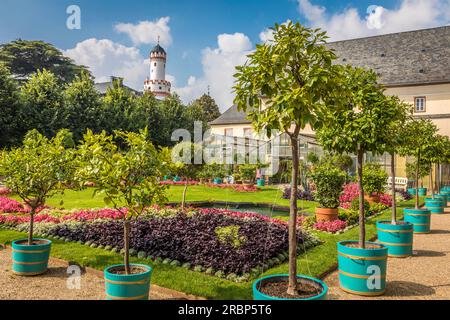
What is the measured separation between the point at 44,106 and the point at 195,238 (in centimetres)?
2350

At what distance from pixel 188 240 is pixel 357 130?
12.9 ft

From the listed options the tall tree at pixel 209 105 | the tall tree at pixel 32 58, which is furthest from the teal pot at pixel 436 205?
the tall tree at pixel 209 105

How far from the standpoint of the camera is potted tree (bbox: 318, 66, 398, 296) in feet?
18.4

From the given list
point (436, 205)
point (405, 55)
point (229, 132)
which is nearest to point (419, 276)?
point (436, 205)

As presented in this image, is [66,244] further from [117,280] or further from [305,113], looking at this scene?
[305,113]

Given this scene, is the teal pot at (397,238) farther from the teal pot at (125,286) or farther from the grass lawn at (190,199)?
the grass lawn at (190,199)

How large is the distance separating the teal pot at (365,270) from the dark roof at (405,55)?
73.1 ft

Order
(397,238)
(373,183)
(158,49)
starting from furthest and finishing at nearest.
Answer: (158,49) → (373,183) → (397,238)

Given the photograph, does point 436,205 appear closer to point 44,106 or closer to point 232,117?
point 44,106

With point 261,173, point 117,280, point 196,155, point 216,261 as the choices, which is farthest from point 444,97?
point 117,280

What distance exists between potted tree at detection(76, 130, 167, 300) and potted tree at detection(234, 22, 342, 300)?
157cm

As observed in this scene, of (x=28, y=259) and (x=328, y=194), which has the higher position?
(x=328, y=194)

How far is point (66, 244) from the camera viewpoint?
27.9 ft

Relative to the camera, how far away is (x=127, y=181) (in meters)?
5.13
